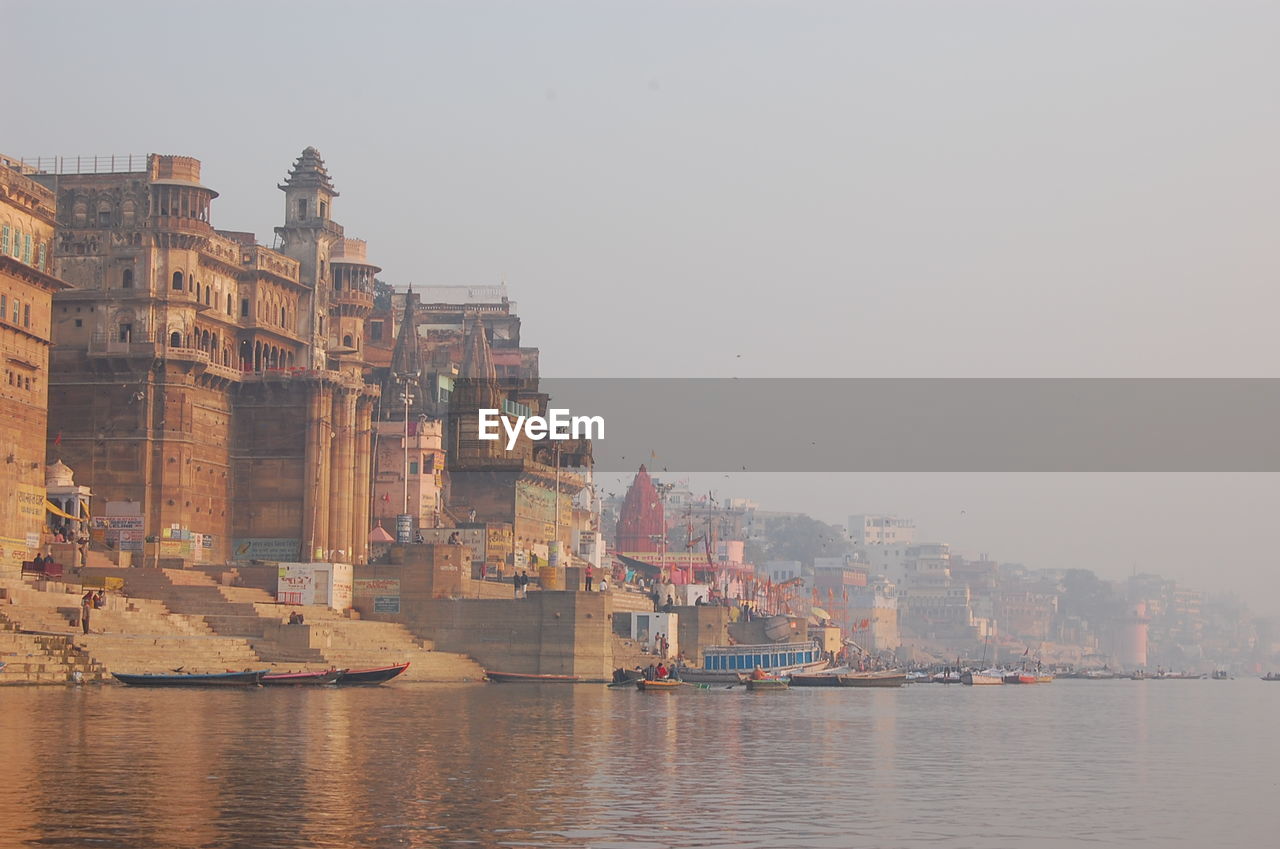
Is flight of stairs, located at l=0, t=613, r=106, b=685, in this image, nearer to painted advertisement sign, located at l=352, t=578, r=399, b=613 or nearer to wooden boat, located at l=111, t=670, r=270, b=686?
wooden boat, located at l=111, t=670, r=270, b=686

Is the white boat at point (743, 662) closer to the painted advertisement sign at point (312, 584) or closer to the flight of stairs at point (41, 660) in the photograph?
the painted advertisement sign at point (312, 584)

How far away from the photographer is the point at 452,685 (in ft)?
305

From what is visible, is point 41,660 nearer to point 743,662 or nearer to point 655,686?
point 655,686

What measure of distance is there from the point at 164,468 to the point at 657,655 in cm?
3750

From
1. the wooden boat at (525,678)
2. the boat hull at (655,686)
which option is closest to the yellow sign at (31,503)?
the wooden boat at (525,678)

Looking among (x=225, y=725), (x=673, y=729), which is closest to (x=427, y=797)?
(x=225, y=725)

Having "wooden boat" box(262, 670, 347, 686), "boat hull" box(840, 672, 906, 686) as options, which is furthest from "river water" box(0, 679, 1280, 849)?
"boat hull" box(840, 672, 906, 686)

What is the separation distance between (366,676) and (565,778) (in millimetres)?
41825

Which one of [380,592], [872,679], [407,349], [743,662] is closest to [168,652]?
[380,592]

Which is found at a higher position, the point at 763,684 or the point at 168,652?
the point at 168,652

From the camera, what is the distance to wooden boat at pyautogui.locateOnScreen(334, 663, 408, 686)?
3305 inches

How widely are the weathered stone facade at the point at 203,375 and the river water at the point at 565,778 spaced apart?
1138 inches

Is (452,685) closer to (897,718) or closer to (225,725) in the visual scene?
(897,718)

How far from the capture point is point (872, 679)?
140 m
